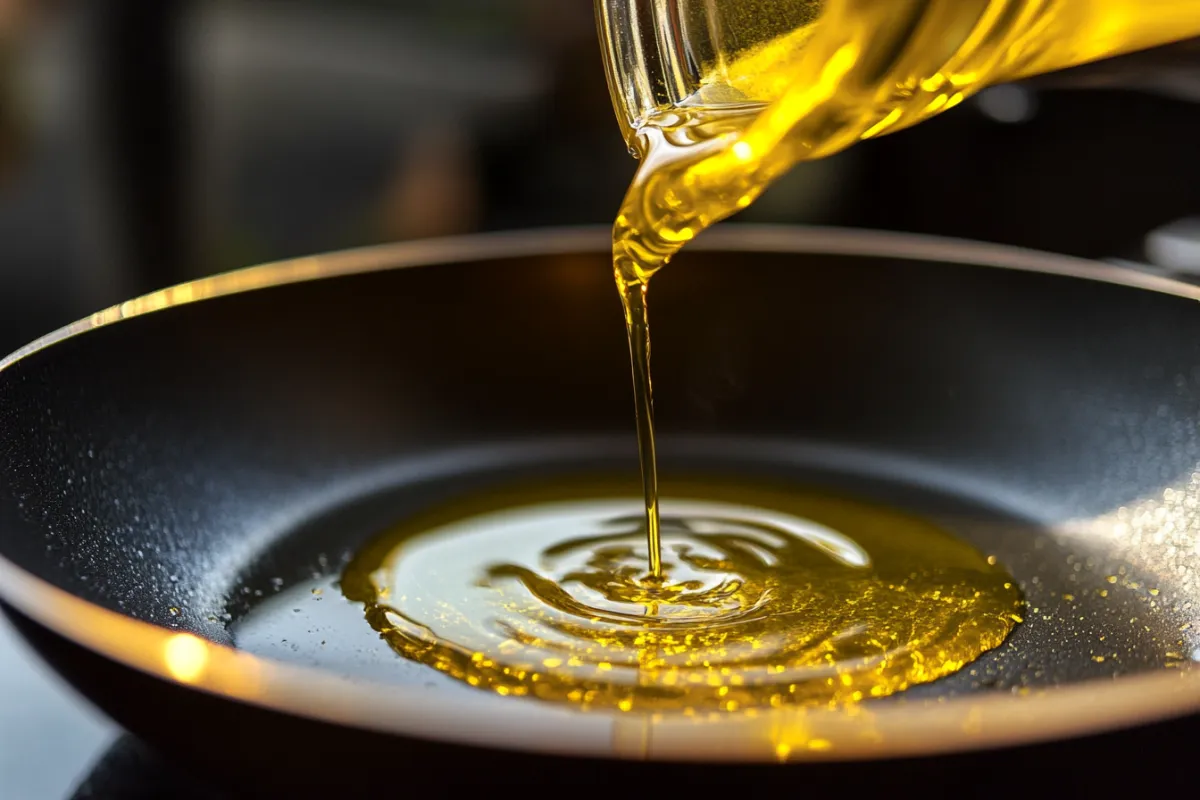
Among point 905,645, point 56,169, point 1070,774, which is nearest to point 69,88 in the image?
point 56,169

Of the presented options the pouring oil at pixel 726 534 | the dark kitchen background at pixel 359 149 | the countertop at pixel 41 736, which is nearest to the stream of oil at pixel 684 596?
the pouring oil at pixel 726 534

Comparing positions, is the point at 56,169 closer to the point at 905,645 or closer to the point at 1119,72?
the point at 1119,72

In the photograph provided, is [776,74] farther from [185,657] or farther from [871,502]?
[185,657]

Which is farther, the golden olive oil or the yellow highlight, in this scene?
the golden olive oil

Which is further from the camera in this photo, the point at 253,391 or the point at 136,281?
the point at 136,281

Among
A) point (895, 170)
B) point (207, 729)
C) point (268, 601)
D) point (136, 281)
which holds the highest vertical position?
point (895, 170)

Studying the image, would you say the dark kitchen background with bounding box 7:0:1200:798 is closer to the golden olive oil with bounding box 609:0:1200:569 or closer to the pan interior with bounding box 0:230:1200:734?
the pan interior with bounding box 0:230:1200:734

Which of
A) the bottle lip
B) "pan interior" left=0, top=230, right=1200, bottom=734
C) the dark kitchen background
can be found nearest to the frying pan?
"pan interior" left=0, top=230, right=1200, bottom=734

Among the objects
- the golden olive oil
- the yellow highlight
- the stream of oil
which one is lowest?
the yellow highlight
